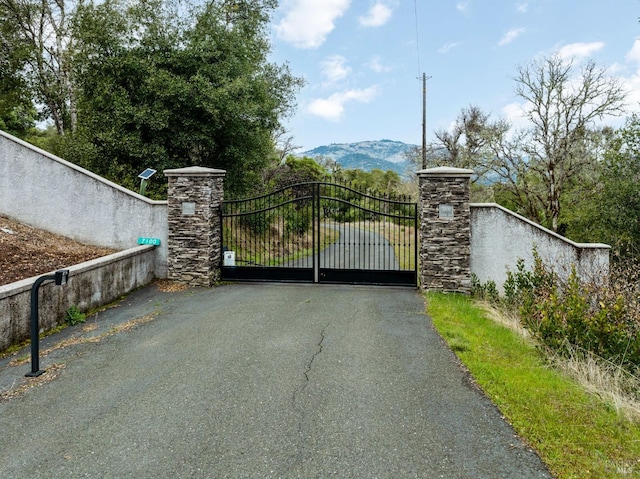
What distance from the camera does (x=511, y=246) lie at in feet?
25.9

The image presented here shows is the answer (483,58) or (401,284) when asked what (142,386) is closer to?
(401,284)

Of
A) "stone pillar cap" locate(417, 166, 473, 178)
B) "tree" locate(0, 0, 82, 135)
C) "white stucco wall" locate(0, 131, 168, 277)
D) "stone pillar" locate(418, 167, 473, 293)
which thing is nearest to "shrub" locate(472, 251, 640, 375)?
"stone pillar" locate(418, 167, 473, 293)

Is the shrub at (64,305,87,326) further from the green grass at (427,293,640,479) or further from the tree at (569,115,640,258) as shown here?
the tree at (569,115,640,258)

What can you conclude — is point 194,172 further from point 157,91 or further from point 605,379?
point 605,379

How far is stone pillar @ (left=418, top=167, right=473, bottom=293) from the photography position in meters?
7.88

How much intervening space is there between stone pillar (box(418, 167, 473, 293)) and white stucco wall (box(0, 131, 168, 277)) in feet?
17.1

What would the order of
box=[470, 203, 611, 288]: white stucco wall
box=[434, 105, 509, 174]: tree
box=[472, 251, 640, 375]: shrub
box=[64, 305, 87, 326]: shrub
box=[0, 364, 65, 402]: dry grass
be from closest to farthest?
box=[0, 364, 65, 402]: dry grass
box=[472, 251, 640, 375]: shrub
box=[64, 305, 87, 326]: shrub
box=[470, 203, 611, 288]: white stucco wall
box=[434, 105, 509, 174]: tree

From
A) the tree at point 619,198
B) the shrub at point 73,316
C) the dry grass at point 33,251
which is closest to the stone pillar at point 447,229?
the shrub at point 73,316

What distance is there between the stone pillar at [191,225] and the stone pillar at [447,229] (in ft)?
13.5

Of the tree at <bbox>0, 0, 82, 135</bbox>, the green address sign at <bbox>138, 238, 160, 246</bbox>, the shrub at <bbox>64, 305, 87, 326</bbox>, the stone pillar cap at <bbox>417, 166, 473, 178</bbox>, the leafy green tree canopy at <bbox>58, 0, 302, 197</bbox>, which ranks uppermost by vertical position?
the tree at <bbox>0, 0, 82, 135</bbox>

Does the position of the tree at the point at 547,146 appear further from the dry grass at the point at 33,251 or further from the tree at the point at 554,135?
the dry grass at the point at 33,251

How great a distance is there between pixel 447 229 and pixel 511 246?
47.3 inches

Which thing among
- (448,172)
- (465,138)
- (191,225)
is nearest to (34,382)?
(191,225)

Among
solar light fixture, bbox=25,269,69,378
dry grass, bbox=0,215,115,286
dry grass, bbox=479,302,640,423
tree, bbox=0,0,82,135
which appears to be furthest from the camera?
tree, bbox=0,0,82,135
